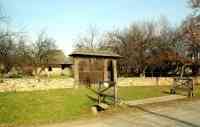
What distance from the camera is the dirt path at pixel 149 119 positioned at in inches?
435

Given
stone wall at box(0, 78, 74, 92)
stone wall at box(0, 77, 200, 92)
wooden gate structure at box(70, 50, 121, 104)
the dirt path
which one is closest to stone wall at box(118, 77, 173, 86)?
stone wall at box(0, 77, 200, 92)

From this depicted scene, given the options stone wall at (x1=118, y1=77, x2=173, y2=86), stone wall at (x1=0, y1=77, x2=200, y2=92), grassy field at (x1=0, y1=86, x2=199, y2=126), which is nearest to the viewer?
grassy field at (x1=0, y1=86, x2=199, y2=126)

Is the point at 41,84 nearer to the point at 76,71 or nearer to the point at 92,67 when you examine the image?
the point at 76,71

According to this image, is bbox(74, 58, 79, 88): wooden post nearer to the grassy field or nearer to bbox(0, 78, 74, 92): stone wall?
bbox(0, 78, 74, 92): stone wall

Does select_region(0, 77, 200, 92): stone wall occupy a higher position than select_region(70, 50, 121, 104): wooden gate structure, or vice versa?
select_region(70, 50, 121, 104): wooden gate structure

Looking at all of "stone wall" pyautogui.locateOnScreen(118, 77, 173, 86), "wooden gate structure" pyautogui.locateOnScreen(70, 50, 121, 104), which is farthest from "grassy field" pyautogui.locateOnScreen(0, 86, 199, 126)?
"stone wall" pyautogui.locateOnScreen(118, 77, 173, 86)

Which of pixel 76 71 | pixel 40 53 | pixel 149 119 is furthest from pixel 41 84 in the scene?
pixel 40 53

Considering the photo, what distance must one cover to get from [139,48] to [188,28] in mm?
11428

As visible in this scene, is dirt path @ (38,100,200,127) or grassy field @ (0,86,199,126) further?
grassy field @ (0,86,199,126)

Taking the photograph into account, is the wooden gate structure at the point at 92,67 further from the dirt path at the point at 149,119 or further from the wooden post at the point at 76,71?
the dirt path at the point at 149,119

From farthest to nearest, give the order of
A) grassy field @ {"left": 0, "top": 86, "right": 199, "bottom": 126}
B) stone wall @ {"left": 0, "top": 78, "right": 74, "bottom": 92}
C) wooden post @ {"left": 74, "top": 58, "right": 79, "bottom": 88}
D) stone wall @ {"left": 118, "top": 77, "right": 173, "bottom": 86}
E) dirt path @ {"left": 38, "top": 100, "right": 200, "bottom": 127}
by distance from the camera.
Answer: stone wall @ {"left": 118, "top": 77, "right": 173, "bottom": 86}
wooden post @ {"left": 74, "top": 58, "right": 79, "bottom": 88}
stone wall @ {"left": 0, "top": 78, "right": 74, "bottom": 92}
grassy field @ {"left": 0, "top": 86, "right": 199, "bottom": 126}
dirt path @ {"left": 38, "top": 100, "right": 200, "bottom": 127}

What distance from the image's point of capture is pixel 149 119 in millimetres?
12148

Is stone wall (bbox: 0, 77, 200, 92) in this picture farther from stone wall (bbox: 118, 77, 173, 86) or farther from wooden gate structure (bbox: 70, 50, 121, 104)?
wooden gate structure (bbox: 70, 50, 121, 104)

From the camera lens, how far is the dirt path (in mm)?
11047
